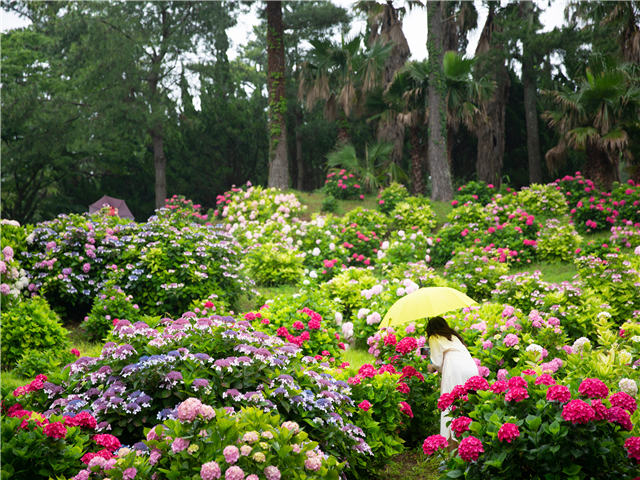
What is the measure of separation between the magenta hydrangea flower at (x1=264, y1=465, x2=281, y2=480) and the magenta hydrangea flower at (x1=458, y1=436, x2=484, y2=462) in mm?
875

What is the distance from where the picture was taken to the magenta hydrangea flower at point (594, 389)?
235cm

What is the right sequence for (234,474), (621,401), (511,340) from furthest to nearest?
(511,340) < (621,401) < (234,474)

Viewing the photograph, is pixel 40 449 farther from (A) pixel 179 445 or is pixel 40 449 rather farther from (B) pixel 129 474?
(A) pixel 179 445

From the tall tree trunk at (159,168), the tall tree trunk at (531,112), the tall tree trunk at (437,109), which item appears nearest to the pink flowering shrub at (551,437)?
the tall tree trunk at (437,109)

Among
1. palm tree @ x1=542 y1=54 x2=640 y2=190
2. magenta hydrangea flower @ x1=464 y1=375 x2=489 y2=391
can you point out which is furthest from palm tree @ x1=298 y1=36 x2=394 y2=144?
magenta hydrangea flower @ x1=464 y1=375 x2=489 y2=391

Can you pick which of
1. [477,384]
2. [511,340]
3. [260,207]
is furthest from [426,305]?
[260,207]

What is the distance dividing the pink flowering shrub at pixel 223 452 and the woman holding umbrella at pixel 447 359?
1480mm

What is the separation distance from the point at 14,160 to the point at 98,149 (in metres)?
3.20

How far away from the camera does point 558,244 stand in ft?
31.4

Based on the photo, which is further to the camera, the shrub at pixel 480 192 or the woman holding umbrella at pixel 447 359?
the shrub at pixel 480 192

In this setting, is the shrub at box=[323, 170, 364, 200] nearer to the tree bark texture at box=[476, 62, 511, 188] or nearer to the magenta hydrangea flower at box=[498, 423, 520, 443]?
the tree bark texture at box=[476, 62, 511, 188]

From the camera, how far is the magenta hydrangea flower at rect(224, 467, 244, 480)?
2.02 m

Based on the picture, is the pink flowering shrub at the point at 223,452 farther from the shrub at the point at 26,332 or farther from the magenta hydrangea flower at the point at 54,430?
the shrub at the point at 26,332

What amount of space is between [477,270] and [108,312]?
5421mm
